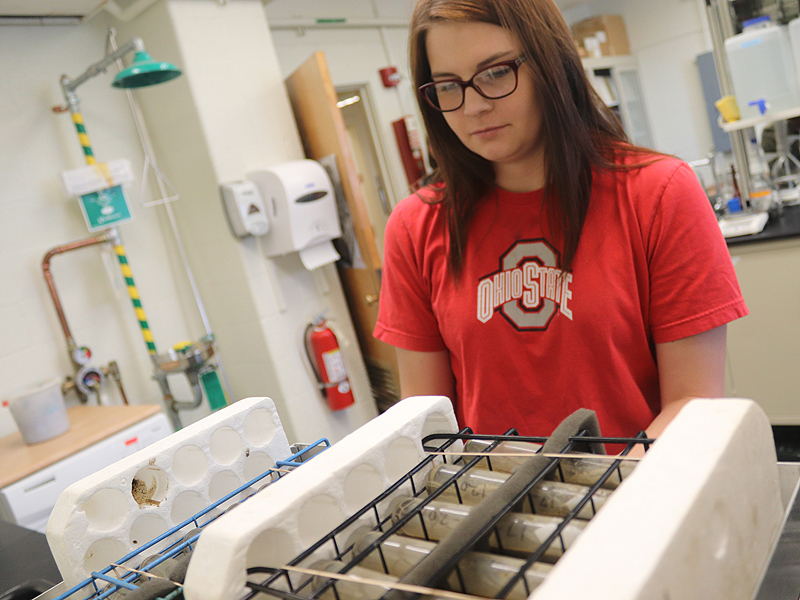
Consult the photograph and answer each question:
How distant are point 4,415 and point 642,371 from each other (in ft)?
8.54

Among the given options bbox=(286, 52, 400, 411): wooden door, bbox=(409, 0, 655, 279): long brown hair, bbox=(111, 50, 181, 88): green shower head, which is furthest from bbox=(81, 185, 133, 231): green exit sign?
bbox=(409, 0, 655, 279): long brown hair

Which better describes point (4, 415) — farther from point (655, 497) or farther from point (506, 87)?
point (655, 497)

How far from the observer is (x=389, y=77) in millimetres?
4242

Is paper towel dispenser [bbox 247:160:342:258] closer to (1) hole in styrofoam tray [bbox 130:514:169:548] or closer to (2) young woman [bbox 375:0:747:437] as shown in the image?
(2) young woman [bbox 375:0:747:437]

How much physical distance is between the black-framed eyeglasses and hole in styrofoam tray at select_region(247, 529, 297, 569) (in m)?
0.77

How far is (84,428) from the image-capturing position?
2.41 metres

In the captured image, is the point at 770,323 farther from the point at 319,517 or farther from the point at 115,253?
the point at 115,253

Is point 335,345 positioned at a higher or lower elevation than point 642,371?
lower

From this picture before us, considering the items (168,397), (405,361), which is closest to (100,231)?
(168,397)

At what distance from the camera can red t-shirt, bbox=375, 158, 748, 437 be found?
3.36ft

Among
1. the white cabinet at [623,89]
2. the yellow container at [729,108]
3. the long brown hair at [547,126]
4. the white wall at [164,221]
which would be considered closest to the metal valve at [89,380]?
the white wall at [164,221]

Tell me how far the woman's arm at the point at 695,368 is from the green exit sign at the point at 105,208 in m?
2.53

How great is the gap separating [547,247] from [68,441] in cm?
Answer: 193

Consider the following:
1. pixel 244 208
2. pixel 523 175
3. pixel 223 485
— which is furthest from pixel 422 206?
pixel 244 208
